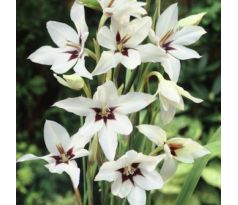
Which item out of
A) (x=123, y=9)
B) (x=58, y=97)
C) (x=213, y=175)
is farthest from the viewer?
(x=58, y=97)

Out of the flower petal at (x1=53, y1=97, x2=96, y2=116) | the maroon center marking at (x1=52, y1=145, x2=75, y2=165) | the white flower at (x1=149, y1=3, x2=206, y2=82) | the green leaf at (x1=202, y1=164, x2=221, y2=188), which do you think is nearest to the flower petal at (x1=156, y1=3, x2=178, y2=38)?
the white flower at (x1=149, y1=3, x2=206, y2=82)

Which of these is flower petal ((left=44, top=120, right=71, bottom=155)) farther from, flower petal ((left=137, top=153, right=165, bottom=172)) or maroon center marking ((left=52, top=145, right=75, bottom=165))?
flower petal ((left=137, top=153, right=165, bottom=172))

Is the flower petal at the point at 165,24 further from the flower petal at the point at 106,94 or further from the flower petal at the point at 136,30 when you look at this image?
the flower petal at the point at 106,94

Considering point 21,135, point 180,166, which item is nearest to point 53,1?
point 21,135

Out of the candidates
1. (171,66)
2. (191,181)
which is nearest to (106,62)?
(171,66)

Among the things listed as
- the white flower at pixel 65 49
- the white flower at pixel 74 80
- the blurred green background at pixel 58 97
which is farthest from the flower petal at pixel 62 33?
the blurred green background at pixel 58 97

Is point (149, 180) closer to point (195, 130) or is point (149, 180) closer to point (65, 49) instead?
point (65, 49)
